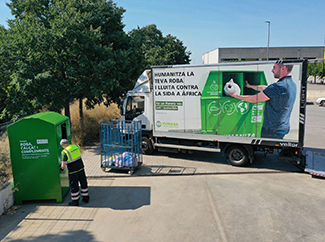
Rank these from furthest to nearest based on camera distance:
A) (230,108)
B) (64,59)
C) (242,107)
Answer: (64,59) → (230,108) → (242,107)

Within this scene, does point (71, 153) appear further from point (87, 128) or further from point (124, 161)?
point (87, 128)

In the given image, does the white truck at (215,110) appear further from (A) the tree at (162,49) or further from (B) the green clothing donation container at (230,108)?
(A) the tree at (162,49)

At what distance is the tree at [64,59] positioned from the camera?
411 inches

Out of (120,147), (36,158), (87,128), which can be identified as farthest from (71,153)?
(87,128)

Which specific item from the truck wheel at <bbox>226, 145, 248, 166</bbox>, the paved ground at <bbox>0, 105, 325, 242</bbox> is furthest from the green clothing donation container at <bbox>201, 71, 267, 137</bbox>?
the paved ground at <bbox>0, 105, 325, 242</bbox>

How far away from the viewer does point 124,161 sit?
27.7 ft

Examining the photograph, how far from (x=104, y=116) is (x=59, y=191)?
10.3 m

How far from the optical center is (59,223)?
5.67 m

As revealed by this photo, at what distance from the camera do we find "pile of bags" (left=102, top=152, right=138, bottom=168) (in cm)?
841

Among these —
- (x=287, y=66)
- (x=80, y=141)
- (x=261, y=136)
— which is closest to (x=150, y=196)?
Answer: (x=261, y=136)

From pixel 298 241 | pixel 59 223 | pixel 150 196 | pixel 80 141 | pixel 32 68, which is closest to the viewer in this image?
pixel 298 241

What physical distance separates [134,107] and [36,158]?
4.92 meters

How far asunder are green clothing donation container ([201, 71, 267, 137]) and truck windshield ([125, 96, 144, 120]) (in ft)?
8.61

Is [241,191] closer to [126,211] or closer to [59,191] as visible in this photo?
[126,211]
